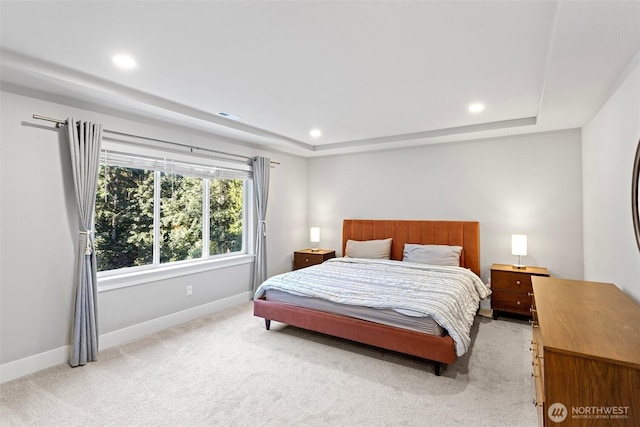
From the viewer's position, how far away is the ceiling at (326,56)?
166 centimetres

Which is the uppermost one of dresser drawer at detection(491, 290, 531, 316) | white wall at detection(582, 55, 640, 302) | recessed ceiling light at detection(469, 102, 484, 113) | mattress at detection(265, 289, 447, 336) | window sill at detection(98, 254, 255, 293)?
recessed ceiling light at detection(469, 102, 484, 113)

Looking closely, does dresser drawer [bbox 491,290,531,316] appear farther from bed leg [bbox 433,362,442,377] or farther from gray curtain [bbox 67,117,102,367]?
gray curtain [bbox 67,117,102,367]

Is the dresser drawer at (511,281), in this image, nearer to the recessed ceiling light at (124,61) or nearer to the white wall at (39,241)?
the white wall at (39,241)

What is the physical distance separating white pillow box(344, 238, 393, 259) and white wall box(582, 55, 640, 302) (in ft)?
7.78

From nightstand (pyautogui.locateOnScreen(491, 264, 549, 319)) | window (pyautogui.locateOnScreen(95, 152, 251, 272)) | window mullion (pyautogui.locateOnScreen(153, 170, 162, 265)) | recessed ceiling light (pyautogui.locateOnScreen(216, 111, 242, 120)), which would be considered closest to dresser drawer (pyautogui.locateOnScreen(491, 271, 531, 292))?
nightstand (pyautogui.locateOnScreen(491, 264, 549, 319))

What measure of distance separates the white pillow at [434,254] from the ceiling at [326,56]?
1764mm

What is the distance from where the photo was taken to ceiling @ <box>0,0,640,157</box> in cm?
166

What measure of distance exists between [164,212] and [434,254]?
356cm

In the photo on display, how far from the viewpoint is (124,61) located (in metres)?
2.25

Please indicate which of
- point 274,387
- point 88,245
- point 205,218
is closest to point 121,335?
point 88,245

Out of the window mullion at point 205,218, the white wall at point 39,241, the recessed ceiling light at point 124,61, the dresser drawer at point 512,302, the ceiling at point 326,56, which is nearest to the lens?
the ceiling at point 326,56

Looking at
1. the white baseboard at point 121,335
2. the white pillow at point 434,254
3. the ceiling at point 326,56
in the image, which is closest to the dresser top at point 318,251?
the white baseboard at point 121,335

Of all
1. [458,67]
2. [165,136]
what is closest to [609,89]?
[458,67]

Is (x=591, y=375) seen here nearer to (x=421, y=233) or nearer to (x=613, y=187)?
(x=613, y=187)
